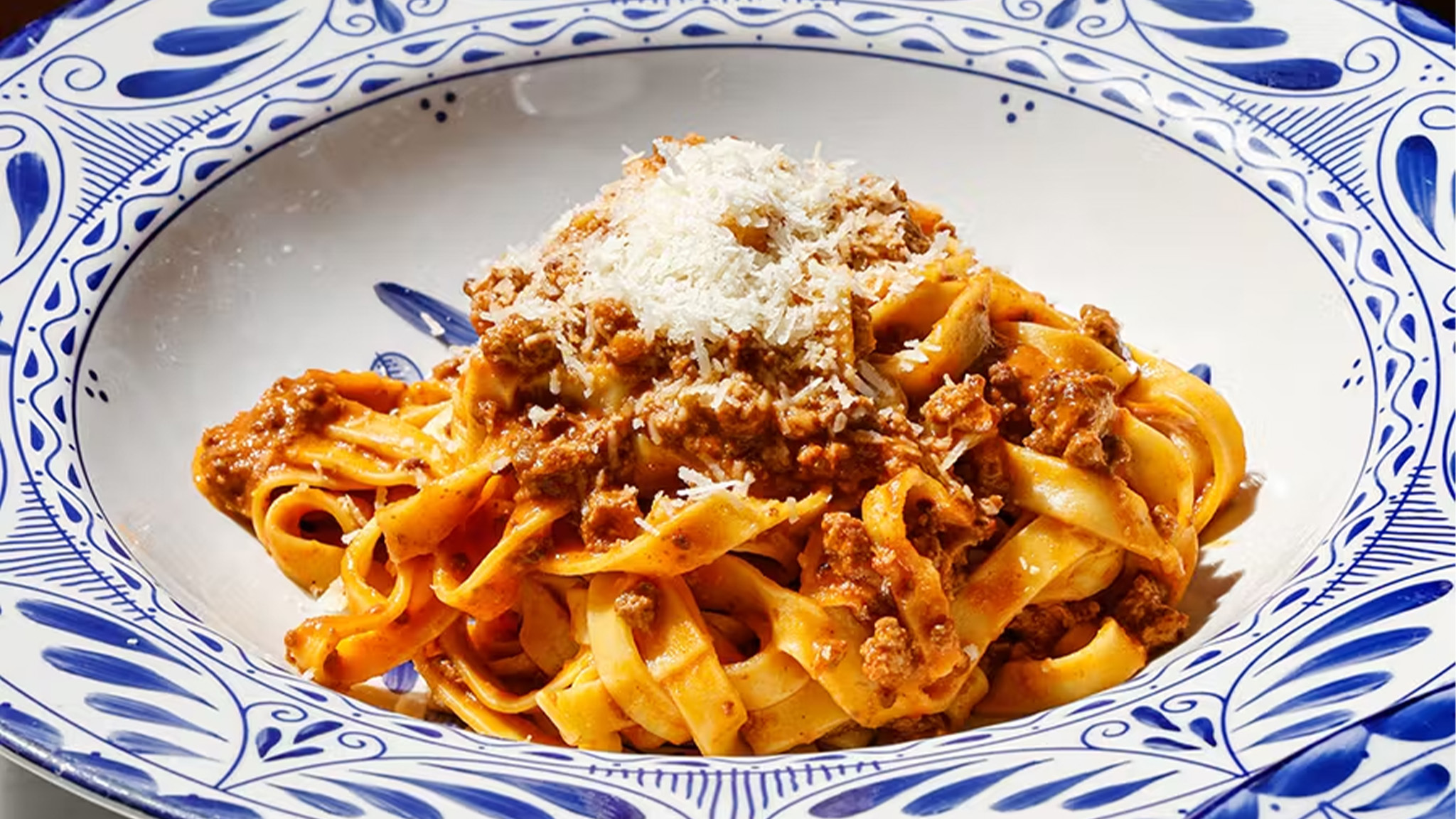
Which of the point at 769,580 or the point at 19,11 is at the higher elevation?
the point at 19,11

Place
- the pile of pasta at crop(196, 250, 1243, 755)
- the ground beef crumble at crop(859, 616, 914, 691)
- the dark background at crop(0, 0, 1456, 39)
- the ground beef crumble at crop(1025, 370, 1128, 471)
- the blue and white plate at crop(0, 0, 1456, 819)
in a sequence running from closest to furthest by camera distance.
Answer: the blue and white plate at crop(0, 0, 1456, 819)
the ground beef crumble at crop(859, 616, 914, 691)
the pile of pasta at crop(196, 250, 1243, 755)
the ground beef crumble at crop(1025, 370, 1128, 471)
the dark background at crop(0, 0, 1456, 39)

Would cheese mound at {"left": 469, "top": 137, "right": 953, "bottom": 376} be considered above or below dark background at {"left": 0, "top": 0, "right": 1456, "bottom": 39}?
below

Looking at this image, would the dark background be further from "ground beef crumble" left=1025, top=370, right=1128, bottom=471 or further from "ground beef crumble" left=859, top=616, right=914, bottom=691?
"ground beef crumble" left=859, top=616, right=914, bottom=691

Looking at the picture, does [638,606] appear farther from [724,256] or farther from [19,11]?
[19,11]

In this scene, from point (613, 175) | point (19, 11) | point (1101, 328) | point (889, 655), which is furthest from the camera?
point (19, 11)

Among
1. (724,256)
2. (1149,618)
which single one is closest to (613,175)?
(724,256)

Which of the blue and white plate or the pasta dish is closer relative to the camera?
the blue and white plate

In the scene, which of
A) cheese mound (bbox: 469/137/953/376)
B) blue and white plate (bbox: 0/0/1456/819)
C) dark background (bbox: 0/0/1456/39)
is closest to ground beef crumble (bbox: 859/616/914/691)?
blue and white plate (bbox: 0/0/1456/819)

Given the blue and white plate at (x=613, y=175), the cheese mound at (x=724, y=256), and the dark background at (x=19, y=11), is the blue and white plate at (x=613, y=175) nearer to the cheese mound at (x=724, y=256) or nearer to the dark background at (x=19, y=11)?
the cheese mound at (x=724, y=256)

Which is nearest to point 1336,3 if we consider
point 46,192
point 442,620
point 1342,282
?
point 1342,282
